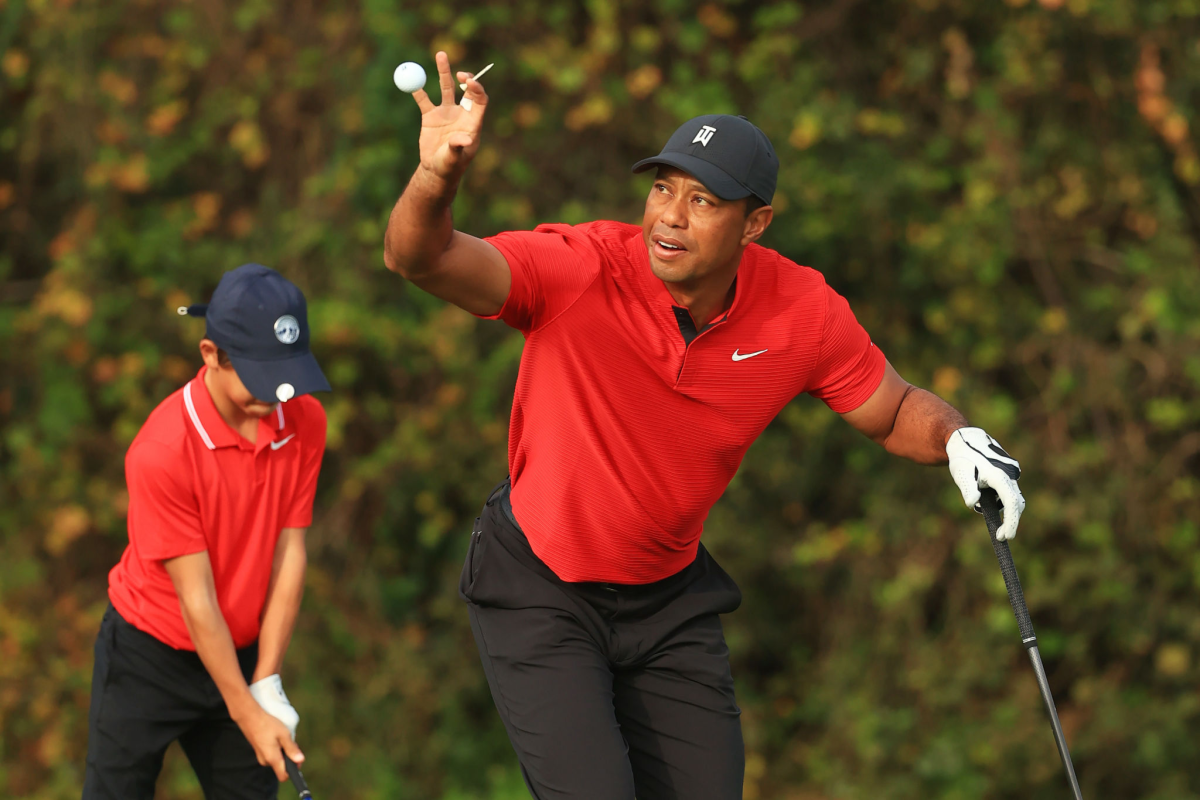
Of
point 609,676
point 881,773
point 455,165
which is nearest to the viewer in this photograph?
point 455,165

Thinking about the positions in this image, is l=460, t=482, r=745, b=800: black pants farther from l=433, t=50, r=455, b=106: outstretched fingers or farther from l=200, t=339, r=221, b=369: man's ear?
l=433, t=50, r=455, b=106: outstretched fingers

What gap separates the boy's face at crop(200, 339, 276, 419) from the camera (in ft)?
13.1

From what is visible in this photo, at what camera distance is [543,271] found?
3.33 meters

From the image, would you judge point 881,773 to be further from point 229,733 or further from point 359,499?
point 229,733

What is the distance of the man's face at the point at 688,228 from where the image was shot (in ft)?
11.3

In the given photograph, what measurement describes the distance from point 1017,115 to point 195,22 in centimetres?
501

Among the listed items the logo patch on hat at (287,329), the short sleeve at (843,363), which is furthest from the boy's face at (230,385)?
the short sleeve at (843,363)

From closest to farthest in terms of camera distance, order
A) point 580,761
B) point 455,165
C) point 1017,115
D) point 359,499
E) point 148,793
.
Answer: point 455,165, point 580,761, point 148,793, point 1017,115, point 359,499

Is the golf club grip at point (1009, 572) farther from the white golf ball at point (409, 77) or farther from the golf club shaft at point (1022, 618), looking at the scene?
the white golf ball at point (409, 77)

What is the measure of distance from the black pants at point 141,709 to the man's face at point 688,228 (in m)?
1.89

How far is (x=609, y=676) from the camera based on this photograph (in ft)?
11.6

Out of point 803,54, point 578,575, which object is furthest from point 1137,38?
point 578,575

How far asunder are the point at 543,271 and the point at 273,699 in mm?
1674

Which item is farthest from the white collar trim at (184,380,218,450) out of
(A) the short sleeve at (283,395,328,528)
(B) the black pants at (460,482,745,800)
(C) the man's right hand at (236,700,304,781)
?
(B) the black pants at (460,482,745,800)
